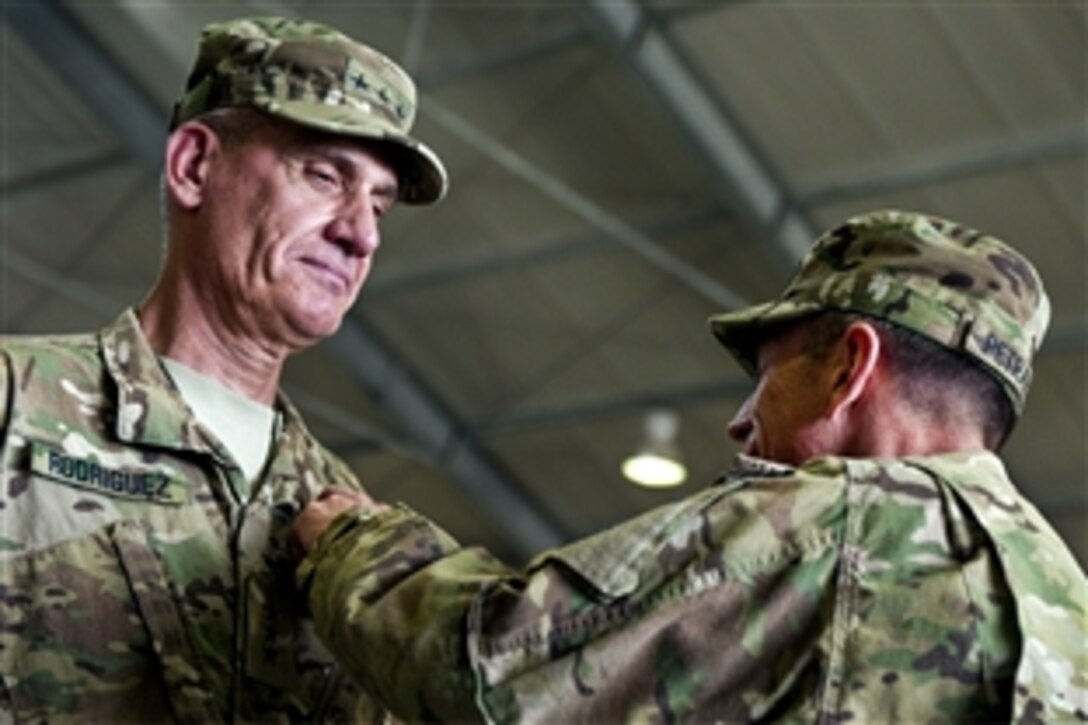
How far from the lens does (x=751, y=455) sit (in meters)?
2.61

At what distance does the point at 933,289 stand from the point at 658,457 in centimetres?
854

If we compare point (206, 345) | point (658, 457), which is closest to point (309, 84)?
point (206, 345)

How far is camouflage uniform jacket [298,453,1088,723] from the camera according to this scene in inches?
81.1

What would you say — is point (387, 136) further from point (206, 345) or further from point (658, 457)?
point (658, 457)

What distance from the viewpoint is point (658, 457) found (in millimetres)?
10906

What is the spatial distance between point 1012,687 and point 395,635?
0.72 metres

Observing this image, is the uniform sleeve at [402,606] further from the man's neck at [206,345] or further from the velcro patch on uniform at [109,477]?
the man's neck at [206,345]

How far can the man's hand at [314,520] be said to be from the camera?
95.3 inches

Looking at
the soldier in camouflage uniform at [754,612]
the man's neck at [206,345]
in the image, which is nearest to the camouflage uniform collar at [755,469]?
the soldier in camouflage uniform at [754,612]

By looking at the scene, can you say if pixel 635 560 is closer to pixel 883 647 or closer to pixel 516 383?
pixel 883 647

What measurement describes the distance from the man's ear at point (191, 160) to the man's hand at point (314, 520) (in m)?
0.51

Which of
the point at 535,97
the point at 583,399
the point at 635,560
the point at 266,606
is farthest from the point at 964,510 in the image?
the point at 583,399

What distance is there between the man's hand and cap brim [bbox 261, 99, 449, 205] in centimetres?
53

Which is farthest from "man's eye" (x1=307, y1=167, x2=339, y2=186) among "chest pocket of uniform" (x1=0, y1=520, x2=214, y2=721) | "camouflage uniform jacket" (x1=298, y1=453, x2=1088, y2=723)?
"camouflage uniform jacket" (x1=298, y1=453, x2=1088, y2=723)
